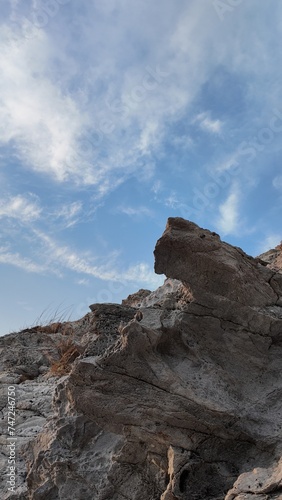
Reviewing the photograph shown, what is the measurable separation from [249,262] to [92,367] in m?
2.40

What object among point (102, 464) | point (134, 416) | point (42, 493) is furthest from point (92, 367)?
point (42, 493)

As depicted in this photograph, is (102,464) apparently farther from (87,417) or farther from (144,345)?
(144,345)

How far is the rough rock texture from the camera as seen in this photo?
448cm

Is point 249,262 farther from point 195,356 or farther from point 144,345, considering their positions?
point 144,345

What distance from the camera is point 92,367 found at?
197 inches

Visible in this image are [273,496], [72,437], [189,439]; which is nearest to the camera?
[273,496]

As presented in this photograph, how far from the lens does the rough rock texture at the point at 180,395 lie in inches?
177

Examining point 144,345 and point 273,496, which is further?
point 144,345

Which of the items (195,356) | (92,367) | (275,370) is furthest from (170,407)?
(275,370)

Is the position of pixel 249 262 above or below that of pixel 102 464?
above

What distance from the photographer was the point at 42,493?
4969 millimetres

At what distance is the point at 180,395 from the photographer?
15.0ft

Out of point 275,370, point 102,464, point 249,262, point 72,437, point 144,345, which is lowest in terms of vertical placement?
point 102,464

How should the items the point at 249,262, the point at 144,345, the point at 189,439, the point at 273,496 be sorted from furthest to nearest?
the point at 249,262, the point at 144,345, the point at 189,439, the point at 273,496
